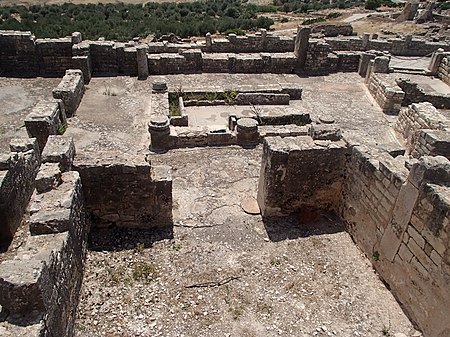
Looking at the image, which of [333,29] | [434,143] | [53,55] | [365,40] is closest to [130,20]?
[333,29]

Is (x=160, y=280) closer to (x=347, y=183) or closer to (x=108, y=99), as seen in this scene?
(x=347, y=183)

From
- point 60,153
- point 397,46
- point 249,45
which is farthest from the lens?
point 397,46

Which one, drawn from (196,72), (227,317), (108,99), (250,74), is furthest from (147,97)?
(227,317)

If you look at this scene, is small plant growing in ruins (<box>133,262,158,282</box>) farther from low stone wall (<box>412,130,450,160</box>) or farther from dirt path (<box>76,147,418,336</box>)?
low stone wall (<box>412,130,450,160</box>)

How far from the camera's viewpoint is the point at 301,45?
17.6 m

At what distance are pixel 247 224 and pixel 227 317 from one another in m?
2.52

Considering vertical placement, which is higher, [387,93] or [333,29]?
[387,93]

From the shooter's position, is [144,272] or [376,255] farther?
[376,255]

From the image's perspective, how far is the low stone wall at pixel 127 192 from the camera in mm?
7340

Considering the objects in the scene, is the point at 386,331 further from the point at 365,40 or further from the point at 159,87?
the point at 365,40

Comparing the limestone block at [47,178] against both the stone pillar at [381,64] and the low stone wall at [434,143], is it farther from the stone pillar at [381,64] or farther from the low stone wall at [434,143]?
the stone pillar at [381,64]

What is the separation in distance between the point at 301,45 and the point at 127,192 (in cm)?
1312

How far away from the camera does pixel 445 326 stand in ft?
17.6

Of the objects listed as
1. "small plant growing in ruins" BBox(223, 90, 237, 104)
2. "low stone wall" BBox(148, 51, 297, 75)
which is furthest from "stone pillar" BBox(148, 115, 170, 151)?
"low stone wall" BBox(148, 51, 297, 75)
